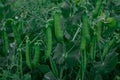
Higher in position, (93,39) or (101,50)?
(93,39)

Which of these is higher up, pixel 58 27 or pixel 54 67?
pixel 58 27

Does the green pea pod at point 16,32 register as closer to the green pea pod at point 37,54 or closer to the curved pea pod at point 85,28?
the green pea pod at point 37,54

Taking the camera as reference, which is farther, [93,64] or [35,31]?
[35,31]

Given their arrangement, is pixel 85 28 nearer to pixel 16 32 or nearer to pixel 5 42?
pixel 16 32

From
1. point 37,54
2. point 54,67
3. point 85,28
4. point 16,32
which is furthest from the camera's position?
point 16,32

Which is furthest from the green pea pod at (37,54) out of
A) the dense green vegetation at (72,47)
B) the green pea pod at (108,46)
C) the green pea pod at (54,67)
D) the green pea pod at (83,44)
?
the green pea pod at (108,46)

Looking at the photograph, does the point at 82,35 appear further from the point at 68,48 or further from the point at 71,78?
the point at 71,78

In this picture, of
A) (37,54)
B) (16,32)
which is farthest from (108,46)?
(16,32)

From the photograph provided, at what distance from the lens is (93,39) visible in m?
2.73

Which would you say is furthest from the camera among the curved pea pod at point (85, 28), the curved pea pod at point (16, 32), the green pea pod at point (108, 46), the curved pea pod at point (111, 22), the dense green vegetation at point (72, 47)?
the curved pea pod at point (16, 32)

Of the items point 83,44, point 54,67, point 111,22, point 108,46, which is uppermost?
point 111,22

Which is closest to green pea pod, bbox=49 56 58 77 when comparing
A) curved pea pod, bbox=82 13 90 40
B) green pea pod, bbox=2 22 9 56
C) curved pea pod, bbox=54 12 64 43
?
curved pea pod, bbox=54 12 64 43

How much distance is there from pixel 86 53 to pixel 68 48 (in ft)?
0.54

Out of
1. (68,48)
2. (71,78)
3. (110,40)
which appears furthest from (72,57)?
(110,40)
